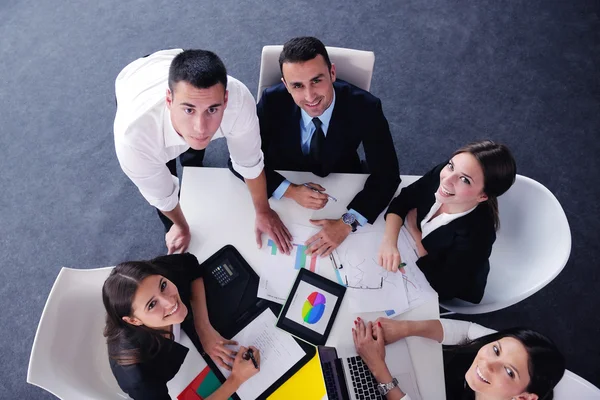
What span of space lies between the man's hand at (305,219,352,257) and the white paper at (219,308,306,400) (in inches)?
11.4

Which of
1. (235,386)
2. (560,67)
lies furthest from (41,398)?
(560,67)

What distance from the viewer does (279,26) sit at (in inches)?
127

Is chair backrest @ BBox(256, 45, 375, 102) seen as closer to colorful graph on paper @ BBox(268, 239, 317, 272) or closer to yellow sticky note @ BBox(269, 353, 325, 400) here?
colorful graph on paper @ BBox(268, 239, 317, 272)

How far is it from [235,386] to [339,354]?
1.21 feet

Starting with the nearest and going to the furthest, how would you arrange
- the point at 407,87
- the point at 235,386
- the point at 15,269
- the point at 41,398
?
1. the point at 235,386
2. the point at 41,398
3. the point at 15,269
4. the point at 407,87

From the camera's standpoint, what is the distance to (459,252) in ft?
5.66

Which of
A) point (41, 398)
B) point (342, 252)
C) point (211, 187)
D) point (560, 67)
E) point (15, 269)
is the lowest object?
point (41, 398)

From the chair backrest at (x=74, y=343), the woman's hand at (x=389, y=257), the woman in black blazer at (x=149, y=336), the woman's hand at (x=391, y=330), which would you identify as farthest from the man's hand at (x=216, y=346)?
the woman's hand at (x=389, y=257)

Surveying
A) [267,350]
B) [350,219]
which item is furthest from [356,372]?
[350,219]

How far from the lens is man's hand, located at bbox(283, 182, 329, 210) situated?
182 centimetres

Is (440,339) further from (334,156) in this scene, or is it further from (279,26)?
(279,26)

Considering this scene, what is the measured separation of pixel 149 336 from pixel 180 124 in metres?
0.71

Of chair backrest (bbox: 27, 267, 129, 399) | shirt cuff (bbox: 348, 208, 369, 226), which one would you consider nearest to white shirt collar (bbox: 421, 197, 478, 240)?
shirt cuff (bbox: 348, 208, 369, 226)

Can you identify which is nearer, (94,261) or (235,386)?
(235,386)
